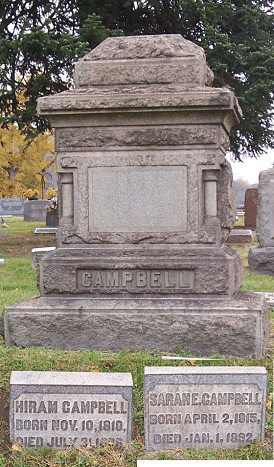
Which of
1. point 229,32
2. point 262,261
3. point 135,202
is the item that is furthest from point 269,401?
point 229,32

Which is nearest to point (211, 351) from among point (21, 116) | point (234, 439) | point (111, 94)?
point (234, 439)

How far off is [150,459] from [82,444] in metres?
0.38

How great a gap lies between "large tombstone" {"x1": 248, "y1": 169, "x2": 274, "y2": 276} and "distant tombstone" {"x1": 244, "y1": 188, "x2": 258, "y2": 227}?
834 cm

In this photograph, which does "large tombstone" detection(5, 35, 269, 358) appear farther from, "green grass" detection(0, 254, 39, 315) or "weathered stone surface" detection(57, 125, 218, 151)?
"green grass" detection(0, 254, 39, 315)

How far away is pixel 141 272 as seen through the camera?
5008 millimetres

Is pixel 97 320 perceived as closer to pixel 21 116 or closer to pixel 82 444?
pixel 82 444

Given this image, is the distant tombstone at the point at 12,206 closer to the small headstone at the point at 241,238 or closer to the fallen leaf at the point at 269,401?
the small headstone at the point at 241,238

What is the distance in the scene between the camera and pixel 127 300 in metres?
4.95

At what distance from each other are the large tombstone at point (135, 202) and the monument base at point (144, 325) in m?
0.01

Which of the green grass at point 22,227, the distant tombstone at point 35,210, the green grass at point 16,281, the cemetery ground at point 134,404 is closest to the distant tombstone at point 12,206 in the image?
the distant tombstone at point 35,210

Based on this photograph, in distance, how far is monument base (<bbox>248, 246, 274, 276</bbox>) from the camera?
33.9ft

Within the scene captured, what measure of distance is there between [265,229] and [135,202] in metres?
5.98

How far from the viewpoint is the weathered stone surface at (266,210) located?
414 inches

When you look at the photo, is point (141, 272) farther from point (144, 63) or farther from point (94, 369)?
point (144, 63)
